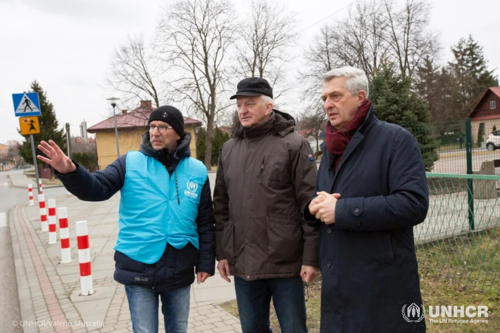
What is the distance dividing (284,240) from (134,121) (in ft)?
139

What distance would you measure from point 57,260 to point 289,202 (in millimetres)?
6023

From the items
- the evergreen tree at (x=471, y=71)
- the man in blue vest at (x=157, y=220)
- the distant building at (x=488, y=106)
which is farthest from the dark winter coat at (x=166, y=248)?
the evergreen tree at (x=471, y=71)

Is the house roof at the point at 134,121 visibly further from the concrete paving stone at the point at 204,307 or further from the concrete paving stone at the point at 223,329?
the concrete paving stone at the point at 223,329

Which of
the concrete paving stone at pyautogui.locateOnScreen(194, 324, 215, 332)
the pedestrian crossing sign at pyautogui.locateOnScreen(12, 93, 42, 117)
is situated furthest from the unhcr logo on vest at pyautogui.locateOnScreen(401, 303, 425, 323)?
the pedestrian crossing sign at pyautogui.locateOnScreen(12, 93, 42, 117)

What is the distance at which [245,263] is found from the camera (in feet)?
8.32

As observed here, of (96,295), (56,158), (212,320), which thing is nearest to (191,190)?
(56,158)

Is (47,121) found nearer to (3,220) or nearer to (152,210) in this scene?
(3,220)

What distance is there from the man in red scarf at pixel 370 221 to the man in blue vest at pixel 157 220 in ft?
3.23

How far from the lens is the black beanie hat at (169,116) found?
270cm

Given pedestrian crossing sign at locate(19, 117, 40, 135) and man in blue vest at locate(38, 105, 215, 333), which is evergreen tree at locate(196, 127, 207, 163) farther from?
man in blue vest at locate(38, 105, 215, 333)

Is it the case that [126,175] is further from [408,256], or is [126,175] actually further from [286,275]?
[408,256]

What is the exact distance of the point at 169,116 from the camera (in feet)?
8.91

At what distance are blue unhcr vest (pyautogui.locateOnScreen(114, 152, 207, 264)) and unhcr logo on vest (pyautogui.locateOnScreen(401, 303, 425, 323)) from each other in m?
1.39

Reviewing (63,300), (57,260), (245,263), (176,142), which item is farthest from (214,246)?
(57,260)
